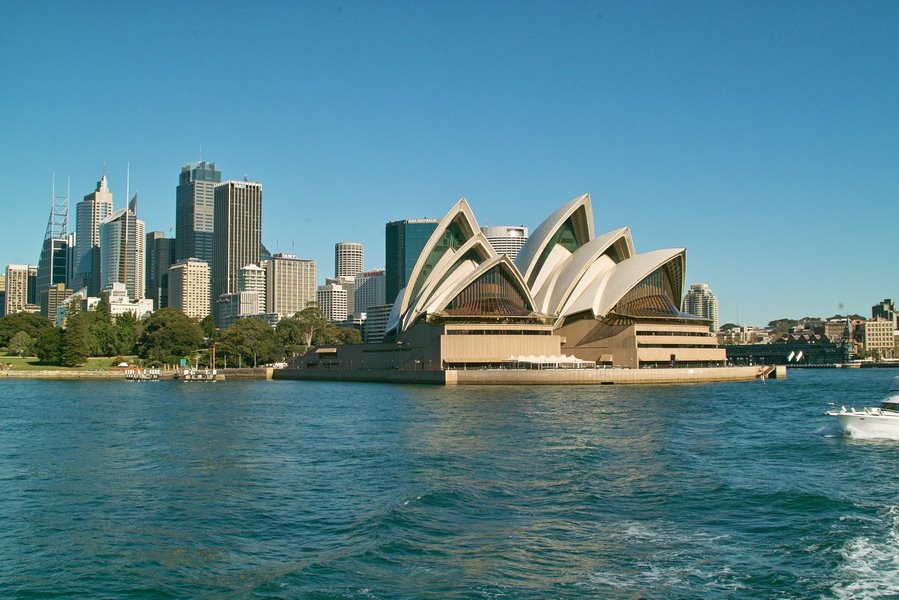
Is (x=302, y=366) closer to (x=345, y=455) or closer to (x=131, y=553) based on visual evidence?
(x=345, y=455)

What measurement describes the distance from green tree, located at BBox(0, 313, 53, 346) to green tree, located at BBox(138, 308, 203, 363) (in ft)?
70.8

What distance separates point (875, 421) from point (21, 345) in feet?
367

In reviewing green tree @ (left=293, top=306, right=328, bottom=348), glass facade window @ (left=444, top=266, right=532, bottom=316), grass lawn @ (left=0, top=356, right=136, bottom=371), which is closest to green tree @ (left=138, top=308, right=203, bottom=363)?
grass lawn @ (left=0, top=356, right=136, bottom=371)

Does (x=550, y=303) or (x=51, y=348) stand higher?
(x=550, y=303)

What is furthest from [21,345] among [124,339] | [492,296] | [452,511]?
[452,511]

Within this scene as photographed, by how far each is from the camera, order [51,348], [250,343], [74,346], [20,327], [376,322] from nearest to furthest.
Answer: [74,346] < [51,348] < [250,343] < [20,327] < [376,322]

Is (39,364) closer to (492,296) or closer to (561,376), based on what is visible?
(492,296)

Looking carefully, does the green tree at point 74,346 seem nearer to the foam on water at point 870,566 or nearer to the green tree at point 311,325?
the green tree at point 311,325

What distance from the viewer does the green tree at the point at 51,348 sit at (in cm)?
10231

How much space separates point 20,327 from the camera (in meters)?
125

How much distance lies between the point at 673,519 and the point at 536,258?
2452 inches

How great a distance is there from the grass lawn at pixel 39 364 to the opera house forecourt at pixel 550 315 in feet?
125

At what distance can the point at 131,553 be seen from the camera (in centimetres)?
1434

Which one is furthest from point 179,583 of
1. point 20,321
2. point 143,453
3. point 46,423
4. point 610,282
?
point 20,321
